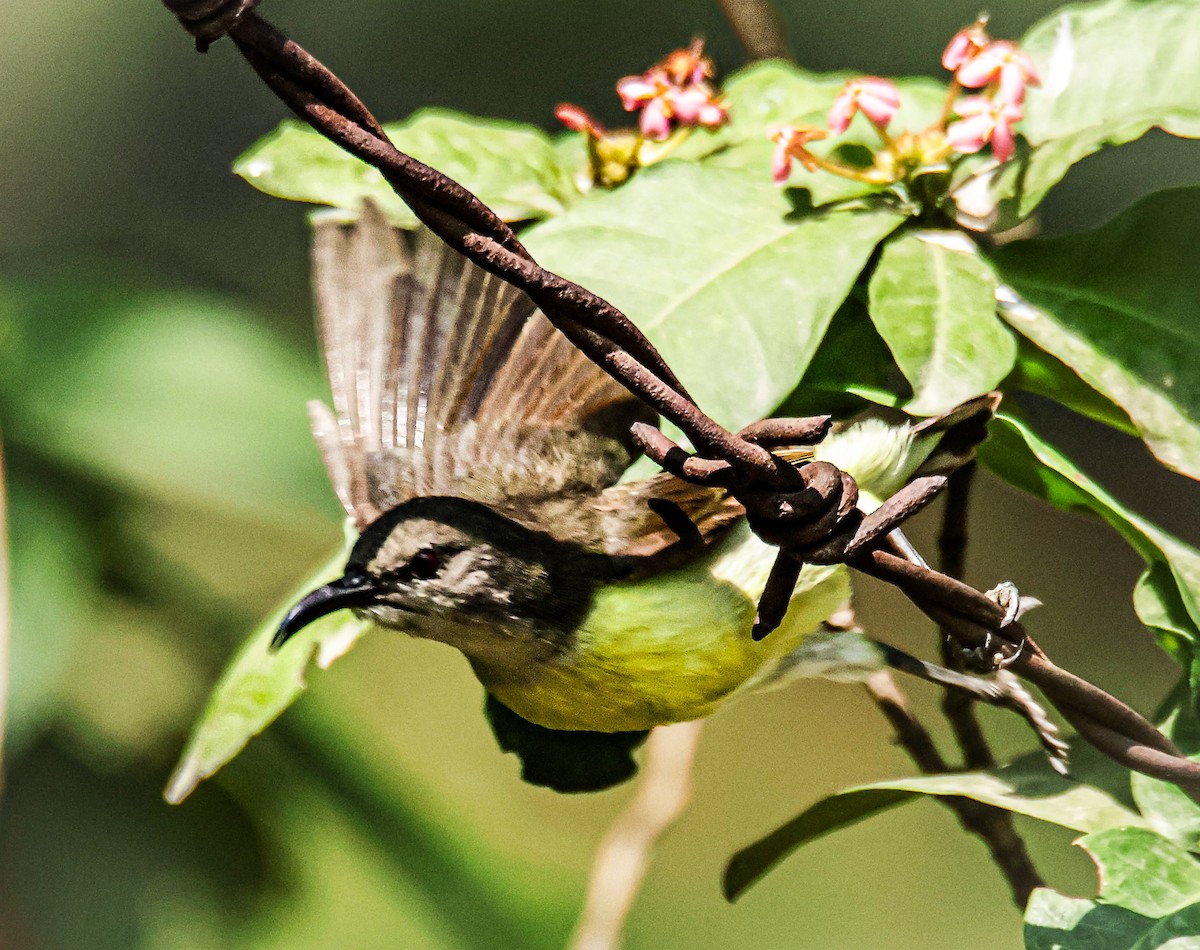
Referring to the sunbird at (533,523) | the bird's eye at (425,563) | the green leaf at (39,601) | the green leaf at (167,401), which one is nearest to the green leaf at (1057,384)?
the sunbird at (533,523)

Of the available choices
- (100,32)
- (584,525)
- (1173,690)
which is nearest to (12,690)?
(584,525)

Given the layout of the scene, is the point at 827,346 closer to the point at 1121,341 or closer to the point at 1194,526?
the point at 1121,341

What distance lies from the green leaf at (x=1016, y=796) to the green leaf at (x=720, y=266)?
0.52m

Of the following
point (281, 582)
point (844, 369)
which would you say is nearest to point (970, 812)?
point (844, 369)

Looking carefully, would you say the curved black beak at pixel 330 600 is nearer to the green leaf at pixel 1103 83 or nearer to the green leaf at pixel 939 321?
the green leaf at pixel 939 321

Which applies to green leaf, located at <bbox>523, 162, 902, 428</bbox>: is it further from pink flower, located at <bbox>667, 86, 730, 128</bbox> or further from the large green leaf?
the large green leaf

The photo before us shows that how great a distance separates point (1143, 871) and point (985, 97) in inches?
39.8

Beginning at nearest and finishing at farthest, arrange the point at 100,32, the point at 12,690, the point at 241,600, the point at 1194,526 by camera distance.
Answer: the point at 12,690
the point at 241,600
the point at 1194,526
the point at 100,32

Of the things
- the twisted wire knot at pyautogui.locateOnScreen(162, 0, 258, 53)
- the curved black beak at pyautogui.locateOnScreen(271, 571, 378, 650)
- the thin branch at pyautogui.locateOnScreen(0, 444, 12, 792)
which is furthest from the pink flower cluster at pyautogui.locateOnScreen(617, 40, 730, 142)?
the thin branch at pyautogui.locateOnScreen(0, 444, 12, 792)

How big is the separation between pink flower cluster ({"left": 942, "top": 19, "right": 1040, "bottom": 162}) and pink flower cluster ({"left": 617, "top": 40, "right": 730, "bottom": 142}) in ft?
1.26

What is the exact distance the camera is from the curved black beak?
152 cm

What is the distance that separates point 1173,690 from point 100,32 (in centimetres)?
469

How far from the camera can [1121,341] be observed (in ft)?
5.10

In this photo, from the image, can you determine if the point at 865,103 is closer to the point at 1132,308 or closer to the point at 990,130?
the point at 990,130
